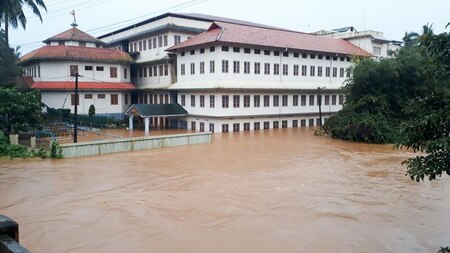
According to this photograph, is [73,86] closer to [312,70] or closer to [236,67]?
[236,67]

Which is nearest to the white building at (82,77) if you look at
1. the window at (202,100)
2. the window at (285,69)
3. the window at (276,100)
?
the window at (202,100)

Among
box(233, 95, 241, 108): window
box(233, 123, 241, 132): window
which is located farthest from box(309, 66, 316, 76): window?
A: box(233, 123, 241, 132): window

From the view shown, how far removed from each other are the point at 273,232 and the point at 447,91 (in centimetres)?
590

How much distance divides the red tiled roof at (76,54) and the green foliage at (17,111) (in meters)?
12.7

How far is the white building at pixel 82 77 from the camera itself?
38.0 meters

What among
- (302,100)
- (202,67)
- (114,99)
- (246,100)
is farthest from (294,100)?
(114,99)

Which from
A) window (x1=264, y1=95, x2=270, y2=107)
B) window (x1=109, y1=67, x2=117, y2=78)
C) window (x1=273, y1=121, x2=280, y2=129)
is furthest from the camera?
window (x1=109, y1=67, x2=117, y2=78)

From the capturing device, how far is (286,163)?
2139 centimetres

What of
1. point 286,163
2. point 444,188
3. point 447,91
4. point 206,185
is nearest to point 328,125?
point 286,163

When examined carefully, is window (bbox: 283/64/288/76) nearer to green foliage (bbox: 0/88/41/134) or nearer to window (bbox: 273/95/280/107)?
window (bbox: 273/95/280/107)

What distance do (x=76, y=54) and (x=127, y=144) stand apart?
18628 mm

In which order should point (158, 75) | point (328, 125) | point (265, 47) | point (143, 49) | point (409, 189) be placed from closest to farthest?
1. point (409, 189)
2. point (328, 125)
3. point (265, 47)
4. point (158, 75)
5. point (143, 49)

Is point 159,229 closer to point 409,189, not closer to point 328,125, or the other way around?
point 409,189

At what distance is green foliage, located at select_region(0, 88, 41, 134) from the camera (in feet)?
82.1
